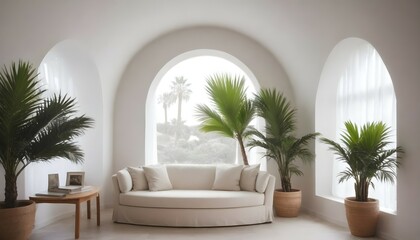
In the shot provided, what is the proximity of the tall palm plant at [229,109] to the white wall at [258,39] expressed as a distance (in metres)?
0.75

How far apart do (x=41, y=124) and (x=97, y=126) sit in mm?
2102

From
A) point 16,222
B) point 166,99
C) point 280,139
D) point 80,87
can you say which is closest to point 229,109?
point 280,139

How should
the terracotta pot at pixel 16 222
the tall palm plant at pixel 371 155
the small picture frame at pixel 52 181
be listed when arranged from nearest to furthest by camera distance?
1. the terracotta pot at pixel 16 222
2. the tall palm plant at pixel 371 155
3. the small picture frame at pixel 52 181

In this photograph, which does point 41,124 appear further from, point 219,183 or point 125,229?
point 219,183

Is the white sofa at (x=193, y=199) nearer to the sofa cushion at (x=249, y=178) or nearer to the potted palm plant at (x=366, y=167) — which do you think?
the sofa cushion at (x=249, y=178)

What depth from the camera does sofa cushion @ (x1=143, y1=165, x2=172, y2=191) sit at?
4945 mm

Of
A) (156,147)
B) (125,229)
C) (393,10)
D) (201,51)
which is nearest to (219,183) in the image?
(125,229)

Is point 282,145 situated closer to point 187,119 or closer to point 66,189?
point 187,119

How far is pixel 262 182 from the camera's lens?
4.77 meters

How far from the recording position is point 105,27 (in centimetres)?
488

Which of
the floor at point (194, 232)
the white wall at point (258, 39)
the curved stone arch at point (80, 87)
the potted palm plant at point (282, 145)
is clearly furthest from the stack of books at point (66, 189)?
the potted palm plant at point (282, 145)

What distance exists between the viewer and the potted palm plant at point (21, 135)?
3.21 m

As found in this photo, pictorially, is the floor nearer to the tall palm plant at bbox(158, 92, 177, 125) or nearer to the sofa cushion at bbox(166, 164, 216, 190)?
the sofa cushion at bbox(166, 164, 216, 190)

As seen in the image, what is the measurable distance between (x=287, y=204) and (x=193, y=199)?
1.52 meters
